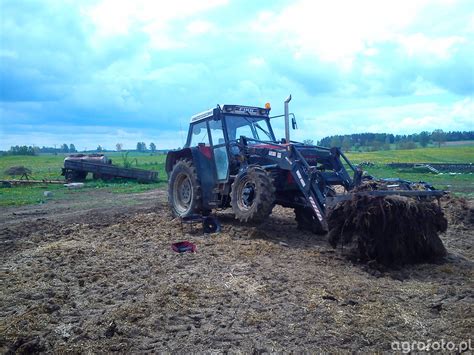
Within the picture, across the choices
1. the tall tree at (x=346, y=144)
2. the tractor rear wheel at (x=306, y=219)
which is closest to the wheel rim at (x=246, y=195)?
the tractor rear wheel at (x=306, y=219)

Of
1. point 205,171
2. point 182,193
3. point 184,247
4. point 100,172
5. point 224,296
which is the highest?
point 205,171

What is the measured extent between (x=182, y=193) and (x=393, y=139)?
76.0 meters

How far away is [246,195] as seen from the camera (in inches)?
324

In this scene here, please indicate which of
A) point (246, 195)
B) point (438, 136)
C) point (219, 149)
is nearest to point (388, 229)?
point (246, 195)

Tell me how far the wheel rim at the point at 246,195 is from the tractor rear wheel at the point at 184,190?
1.60 metres

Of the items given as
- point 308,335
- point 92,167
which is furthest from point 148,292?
point 92,167

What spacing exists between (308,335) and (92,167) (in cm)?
2236

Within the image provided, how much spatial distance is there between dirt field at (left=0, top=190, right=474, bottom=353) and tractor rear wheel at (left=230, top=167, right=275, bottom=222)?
44 cm

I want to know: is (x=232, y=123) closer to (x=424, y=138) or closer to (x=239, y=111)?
(x=239, y=111)

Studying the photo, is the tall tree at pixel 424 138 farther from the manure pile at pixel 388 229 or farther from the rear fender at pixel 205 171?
the manure pile at pixel 388 229

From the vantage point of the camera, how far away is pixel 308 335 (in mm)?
4000

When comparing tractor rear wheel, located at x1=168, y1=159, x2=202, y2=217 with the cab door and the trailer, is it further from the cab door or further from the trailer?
the trailer

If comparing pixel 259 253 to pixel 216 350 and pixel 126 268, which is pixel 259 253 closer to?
pixel 126 268

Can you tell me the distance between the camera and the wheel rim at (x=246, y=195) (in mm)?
8141
